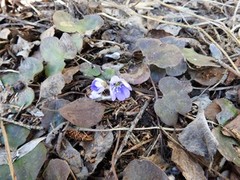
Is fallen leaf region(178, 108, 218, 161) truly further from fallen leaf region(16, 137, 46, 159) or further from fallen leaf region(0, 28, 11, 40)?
fallen leaf region(0, 28, 11, 40)

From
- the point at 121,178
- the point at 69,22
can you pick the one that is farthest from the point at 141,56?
the point at 121,178

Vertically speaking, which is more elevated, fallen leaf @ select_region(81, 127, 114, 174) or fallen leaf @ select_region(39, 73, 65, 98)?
fallen leaf @ select_region(39, 73, 65, 98)

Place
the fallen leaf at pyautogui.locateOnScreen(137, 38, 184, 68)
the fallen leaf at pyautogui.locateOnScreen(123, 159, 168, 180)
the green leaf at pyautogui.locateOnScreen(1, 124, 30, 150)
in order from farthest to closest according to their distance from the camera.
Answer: the fallen leaf at pyautogui.locateOnScreen(137, 38, 184, 68)
the green leaf at pyautogui.locateOnScreen(1, 124, 30, 150)
the fallen leaf at pyautogui.locateOnScreen(123, 159, 168, 180)

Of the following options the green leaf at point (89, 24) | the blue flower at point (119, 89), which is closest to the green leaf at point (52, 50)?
the green leaf at point (89, 24)

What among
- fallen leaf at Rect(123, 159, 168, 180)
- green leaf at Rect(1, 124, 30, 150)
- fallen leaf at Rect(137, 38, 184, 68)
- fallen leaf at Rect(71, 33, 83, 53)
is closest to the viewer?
fallen leaf at Rect(123, 159, 168, 180)

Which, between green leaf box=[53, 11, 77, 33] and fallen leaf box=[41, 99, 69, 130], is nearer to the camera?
fallen leaf box=[41, 99, 69, 130]

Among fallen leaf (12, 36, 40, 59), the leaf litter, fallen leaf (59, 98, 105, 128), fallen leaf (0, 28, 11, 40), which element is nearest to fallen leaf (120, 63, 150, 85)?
the leaf litter

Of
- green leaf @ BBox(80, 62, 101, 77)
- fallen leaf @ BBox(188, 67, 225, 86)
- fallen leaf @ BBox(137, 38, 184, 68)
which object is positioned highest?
fallen leaf @ BBox(137, 38, 184, 68)

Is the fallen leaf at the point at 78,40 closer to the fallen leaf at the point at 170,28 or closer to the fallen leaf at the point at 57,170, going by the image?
the fallen leaf at the point at 170,28
